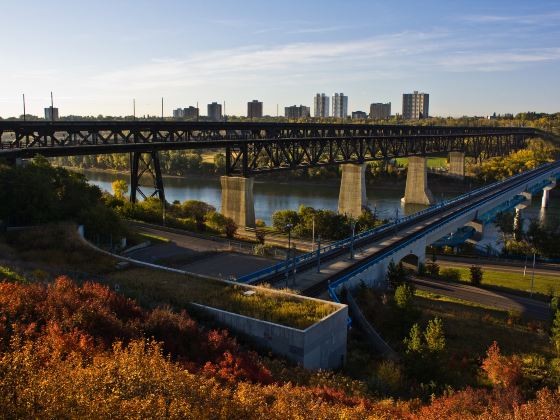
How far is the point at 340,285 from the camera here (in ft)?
88.7

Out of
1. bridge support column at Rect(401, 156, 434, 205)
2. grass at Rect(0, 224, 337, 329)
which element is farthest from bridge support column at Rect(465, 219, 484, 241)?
grass at Rect(0, 224, 337, 329)

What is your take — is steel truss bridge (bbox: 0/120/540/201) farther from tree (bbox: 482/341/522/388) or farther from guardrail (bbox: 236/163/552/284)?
tree (bbox: 482/341/522/388)

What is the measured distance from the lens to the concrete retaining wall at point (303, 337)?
17234mm

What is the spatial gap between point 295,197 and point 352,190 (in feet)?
75.7

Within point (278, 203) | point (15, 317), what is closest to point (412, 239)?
point (15, 317)

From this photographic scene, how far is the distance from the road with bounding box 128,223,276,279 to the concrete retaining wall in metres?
10.4

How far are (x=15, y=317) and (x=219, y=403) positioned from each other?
7.69 m

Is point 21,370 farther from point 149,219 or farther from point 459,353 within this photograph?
point 149,219

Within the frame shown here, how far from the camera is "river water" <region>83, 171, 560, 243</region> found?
79812mm

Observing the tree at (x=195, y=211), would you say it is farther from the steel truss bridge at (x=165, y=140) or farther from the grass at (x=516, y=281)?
the grass at (x=516, y=281)

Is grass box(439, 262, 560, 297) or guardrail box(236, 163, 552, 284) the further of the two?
grass box(439, 262, 560, 297)

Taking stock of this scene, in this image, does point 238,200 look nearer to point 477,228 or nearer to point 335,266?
point 335,266

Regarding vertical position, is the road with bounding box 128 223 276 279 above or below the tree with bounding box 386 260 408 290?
above

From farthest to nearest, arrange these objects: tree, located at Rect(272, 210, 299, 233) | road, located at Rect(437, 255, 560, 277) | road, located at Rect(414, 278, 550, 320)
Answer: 1. tree, located at Rect(272, 210, 299, 233)
2. road, located at Rect(437, 255, 560, 277)
3. road, located at Rect(414, 278, 550, 320)
